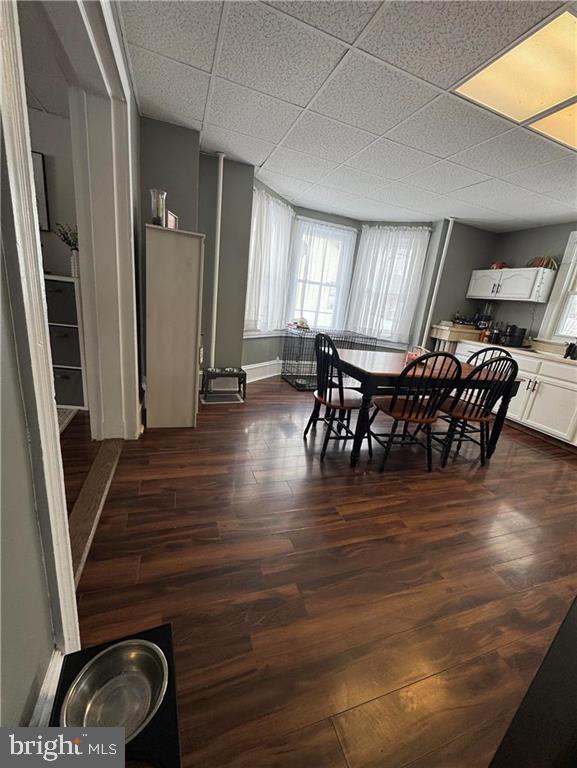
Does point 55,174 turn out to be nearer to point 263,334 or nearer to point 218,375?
point 218,375

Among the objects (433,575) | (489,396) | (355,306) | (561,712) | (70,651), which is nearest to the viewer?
(561,712)

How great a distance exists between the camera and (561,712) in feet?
1.61

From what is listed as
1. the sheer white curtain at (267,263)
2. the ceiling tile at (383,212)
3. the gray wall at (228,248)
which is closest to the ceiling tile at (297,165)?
the gray wall at (228,248)

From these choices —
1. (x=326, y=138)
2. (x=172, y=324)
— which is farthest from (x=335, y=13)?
(x=172, y=324)

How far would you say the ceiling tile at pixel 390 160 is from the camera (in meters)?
2.61

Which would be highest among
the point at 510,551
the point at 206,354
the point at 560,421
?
the point at 206,354

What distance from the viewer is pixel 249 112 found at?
7.60 ft

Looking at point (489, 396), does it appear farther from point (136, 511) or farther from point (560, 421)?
point (136, 511)

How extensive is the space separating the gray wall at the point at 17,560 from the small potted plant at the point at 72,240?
7.52 feet

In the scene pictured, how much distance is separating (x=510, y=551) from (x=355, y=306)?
422cm

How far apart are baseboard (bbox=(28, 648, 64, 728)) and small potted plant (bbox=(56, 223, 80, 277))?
248 cm

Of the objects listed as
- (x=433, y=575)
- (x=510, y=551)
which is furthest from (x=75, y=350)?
(x=510, y=551)

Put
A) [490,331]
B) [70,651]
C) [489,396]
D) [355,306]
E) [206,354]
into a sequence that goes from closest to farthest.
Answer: [70,651], [489,396], [206,354], [490,331], [355,306]

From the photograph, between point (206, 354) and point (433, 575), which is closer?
point (433, 575)
